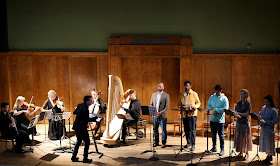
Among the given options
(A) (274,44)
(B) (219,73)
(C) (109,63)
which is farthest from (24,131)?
(A) (274,44)

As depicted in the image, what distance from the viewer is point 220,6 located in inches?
332

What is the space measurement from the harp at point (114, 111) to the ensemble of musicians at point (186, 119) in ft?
0.78

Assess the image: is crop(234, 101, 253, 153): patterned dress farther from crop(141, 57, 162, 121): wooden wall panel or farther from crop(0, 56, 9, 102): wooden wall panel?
crop(0, 56, 9, 102): wooden wall panel

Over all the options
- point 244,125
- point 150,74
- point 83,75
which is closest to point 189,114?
point 244,125

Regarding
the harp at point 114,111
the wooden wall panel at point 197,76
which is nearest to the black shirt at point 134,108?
the harp at point 114,111

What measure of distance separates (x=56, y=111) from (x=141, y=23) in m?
3.73

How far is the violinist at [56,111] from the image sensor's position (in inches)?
278

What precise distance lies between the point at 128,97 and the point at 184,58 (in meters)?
2.67

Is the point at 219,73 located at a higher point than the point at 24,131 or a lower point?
higher

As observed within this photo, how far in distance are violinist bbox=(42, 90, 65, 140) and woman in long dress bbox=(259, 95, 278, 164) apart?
15.5 feet

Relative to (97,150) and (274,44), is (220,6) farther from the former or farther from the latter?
(97,150)

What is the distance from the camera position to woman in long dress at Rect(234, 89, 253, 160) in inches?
214

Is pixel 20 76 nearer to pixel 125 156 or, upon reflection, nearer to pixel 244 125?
pixel 125 156

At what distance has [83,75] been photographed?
28.8 feet
